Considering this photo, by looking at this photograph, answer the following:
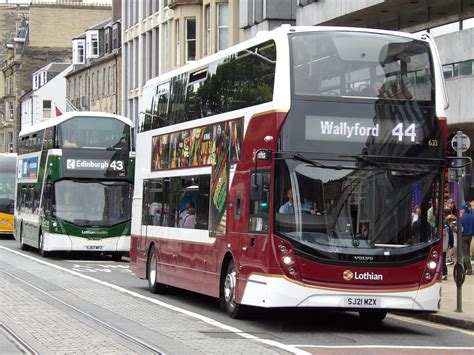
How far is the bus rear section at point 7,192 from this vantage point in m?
50.6

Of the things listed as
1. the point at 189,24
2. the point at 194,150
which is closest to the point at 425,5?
the point at 194,150

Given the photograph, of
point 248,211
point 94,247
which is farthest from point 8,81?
point 248,211

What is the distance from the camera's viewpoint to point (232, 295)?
646 inches

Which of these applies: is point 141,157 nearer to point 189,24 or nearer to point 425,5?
point 425,5

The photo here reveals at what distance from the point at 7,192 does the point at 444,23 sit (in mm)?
25234

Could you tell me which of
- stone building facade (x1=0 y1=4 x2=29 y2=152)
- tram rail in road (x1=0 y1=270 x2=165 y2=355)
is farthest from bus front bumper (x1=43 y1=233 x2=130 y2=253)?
stone building facade (x1=0 y1=4 x2=29 y2=152)

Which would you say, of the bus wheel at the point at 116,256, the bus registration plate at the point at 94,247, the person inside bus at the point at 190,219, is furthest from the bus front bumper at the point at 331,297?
the bus wheel at the point at 116,256

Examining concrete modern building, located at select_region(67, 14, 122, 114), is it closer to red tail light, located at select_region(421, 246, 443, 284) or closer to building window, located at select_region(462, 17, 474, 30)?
building window, located at select_region(462, 17, 474, 30)

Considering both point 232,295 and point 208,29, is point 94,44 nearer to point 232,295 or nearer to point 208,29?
point 208,29

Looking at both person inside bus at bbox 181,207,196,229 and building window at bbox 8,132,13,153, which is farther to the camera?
building window at bbox 8,132,13,153

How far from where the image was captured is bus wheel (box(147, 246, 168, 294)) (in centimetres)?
2130

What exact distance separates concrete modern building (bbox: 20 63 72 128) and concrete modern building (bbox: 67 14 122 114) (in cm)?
1104

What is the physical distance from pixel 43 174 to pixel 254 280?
20.7m

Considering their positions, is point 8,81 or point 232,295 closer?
point 232,295
